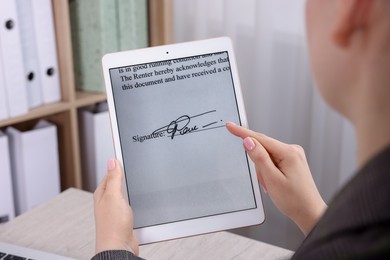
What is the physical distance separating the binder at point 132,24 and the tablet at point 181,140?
28.9 inches

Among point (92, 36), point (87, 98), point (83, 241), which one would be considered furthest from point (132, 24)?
point (83, 241)

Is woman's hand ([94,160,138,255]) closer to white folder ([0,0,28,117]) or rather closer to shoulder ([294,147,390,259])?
shoulder ([294,147,390,259])

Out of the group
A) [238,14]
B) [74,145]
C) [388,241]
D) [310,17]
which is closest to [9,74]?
[74,145]

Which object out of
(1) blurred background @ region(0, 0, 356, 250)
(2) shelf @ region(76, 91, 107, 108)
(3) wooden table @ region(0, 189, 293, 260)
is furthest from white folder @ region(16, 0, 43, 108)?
(3) wooden table @ region(0, 189, 293, 260)

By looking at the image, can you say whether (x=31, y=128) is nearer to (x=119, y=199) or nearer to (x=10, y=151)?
(x=10, y=151)

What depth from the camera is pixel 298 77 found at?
1.63 metres

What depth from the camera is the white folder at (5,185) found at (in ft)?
4.75

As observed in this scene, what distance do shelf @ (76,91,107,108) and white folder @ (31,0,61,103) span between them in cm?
6

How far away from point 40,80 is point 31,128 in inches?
8.1

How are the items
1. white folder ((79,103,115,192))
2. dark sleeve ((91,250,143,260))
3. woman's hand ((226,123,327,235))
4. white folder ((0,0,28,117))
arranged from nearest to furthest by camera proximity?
dark sleeve ((91,250,143,260)), woman's hand ((226,123,327,235)), white folder ((0,0,28,117)), white folder ((79,103,115,192))

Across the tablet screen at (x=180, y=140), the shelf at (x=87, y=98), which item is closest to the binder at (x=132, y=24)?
the shelf at (x=87, y=98)

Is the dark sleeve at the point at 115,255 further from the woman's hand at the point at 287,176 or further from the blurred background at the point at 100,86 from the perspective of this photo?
the blurred background at the point at 100,86

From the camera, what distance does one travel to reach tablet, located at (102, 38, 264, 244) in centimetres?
90
